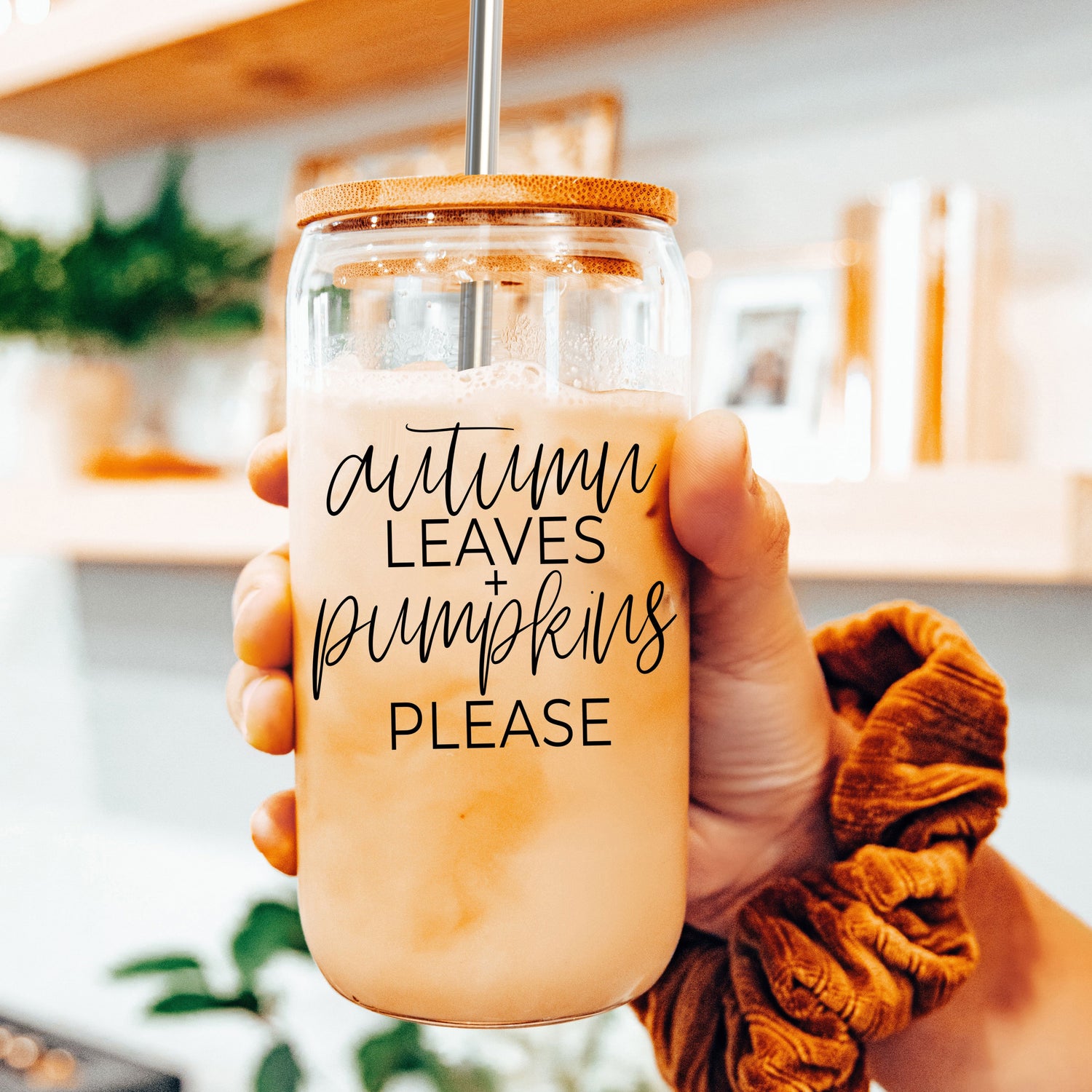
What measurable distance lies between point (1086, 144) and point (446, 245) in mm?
782

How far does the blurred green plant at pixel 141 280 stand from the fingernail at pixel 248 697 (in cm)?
98

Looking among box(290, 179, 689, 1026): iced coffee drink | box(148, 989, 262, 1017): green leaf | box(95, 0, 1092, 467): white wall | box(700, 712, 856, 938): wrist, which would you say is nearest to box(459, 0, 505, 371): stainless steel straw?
box(290, 179, 689, 1026): iced coffee drink

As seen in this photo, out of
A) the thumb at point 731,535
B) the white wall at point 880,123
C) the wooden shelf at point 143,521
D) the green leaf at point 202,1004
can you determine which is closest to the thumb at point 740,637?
the thumb at point 731,535

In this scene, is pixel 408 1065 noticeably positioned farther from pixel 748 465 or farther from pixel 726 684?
pixel 748 465

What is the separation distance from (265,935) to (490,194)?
1015 millimetres

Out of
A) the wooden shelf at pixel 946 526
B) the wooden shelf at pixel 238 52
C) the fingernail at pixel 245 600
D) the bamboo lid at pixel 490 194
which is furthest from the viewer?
the wooden shelf at pixel 238 52

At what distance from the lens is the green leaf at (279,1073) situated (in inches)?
50.7

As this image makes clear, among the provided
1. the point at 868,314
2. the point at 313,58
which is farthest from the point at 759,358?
the point at 313,58

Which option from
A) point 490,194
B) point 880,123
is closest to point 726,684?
point 490,194

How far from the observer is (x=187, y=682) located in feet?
5.48

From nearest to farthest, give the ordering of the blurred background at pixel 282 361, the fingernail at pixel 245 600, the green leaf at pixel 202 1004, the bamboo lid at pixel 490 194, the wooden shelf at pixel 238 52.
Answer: the bamboo lid at pixel 490 194, the fingernail at pixel 245 600, the blurred background at pixel 282 361, the wooden shelf at pixel 238 52, the green leaf at pixel 202 1004

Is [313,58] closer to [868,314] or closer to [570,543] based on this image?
[868,314]

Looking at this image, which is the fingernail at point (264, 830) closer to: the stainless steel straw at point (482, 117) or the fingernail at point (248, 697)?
the fingernail at point (248, 697)

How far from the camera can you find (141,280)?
1.50 metres
